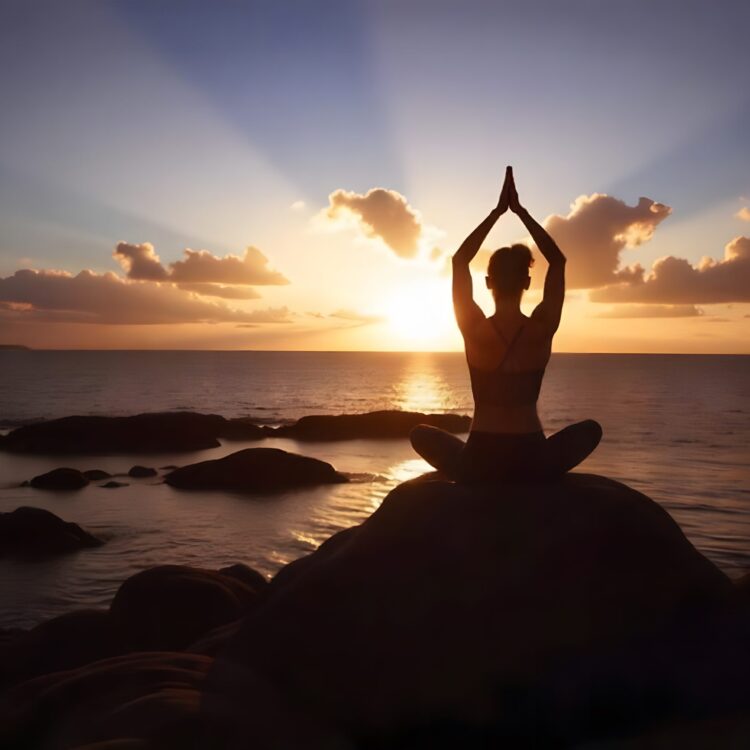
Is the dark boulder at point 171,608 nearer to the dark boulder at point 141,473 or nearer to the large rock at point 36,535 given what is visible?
the large rock at point 36,535

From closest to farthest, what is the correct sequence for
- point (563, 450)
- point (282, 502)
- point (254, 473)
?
point (563, 450)
point (282, 502)
point (254, 473)

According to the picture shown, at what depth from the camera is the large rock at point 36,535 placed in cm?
1420

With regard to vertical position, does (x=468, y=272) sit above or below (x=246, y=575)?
above

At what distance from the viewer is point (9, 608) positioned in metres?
11.3

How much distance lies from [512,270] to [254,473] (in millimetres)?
17546

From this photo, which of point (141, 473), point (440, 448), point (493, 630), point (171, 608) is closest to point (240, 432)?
point (141, 473)

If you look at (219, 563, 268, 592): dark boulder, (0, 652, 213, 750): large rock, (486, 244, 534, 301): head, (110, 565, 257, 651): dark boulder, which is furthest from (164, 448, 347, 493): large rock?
(486, 244, 534, 301): head

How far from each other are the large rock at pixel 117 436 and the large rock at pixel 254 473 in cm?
1027

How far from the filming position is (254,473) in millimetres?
22188

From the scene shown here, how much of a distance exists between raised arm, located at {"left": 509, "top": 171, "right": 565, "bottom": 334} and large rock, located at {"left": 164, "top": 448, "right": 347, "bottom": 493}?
16.7 meters

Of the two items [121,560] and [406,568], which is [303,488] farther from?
[406,568]

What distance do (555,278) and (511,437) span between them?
4.28ft

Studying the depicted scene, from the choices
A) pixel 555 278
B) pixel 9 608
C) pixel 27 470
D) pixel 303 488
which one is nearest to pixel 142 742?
pixel 555 278

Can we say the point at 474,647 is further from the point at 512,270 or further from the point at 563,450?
the point at 512,270
